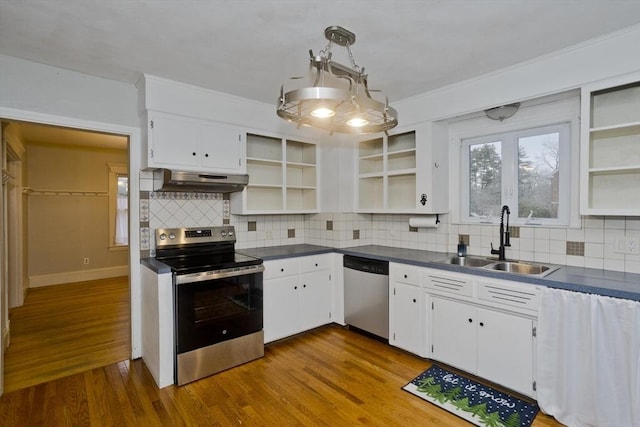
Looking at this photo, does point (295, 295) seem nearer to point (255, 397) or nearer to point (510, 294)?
point (255, 397)

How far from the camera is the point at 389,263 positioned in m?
3.06

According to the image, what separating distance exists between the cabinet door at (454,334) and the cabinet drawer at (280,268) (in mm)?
1318

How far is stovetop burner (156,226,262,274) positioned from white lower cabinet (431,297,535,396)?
163 centimetres

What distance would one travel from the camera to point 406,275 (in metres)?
2.91

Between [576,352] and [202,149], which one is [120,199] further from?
[576,352]

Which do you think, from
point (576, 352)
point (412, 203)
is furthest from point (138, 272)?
point (576, 352)

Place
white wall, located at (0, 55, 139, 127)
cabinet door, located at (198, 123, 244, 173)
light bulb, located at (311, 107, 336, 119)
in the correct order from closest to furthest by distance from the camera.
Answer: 1. light bulb, located at (311, 107, 336, 119)
2. white wall, located at (0, 55, 139, 127)
3. cabinet door, located at (198, 123, 244, 173)

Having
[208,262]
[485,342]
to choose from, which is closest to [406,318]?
[485,342]

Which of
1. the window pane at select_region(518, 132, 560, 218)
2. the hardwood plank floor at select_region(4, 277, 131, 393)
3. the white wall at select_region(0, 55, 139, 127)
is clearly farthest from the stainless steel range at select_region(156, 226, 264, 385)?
the window pane at select_region(518, 132, 560, 218)

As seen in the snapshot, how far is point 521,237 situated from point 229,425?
264cm

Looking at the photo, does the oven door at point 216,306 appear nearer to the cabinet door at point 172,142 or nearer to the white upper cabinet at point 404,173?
the cabinet door at point 172,142

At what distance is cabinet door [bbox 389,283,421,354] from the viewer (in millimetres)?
2840

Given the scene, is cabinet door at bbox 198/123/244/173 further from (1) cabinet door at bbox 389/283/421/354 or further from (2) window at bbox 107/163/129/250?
(2) window at bbox 107/163/129/250

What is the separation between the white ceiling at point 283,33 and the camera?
70.1 inches
